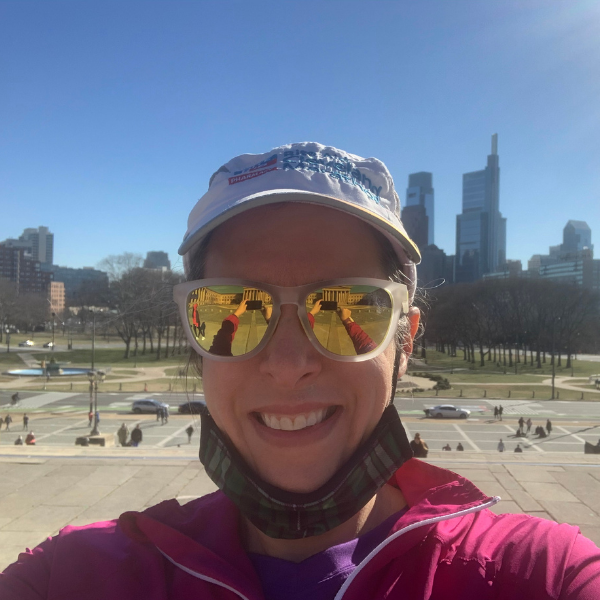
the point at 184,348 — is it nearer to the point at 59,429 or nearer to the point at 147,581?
the point at 147,581

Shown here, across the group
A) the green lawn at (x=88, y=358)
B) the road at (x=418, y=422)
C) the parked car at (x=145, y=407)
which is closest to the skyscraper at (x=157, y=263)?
the parked car at (x=145, y=407)

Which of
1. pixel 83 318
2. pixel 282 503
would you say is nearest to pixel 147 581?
pixel 282 503

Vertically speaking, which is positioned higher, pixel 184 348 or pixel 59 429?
pixel 184 348

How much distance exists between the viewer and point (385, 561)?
1.27 m

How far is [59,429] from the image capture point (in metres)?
21.9

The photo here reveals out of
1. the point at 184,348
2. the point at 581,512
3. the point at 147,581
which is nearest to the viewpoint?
the point at 147,581

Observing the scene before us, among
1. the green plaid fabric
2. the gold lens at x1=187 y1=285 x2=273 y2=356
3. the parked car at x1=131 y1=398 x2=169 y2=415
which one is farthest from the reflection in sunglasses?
the parked car at x1=131 y1=398 x2=169 y2=415

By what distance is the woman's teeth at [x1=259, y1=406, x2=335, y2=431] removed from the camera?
138cm

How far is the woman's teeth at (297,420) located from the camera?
1375mm

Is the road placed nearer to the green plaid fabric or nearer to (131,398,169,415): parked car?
(131,398,169,415): parked car

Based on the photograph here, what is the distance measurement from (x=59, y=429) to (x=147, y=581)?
2397cm

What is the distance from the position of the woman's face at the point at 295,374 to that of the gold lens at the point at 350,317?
0.14 feet

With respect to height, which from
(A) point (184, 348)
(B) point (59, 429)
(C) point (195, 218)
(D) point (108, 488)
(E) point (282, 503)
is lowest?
(B) point (59, 429)

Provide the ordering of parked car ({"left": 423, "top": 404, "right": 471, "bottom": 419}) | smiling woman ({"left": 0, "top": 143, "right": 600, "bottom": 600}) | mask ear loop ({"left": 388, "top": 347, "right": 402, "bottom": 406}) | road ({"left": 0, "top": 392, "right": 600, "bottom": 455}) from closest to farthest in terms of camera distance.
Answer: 1. smiling woman ({"left": 0, "top": 143, "right": 600, "bottom": 600})
2. mask ear loop ({"left": 388, "top": 347, "right": 402, "bottom": 406})
3. road ({"left": 0, "top": 392, "right": 600, "bottom": 455})
4. parked car ({"left": 423, "top": 404, "right": 471, "bottom": 419})
